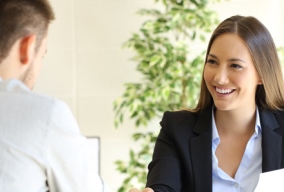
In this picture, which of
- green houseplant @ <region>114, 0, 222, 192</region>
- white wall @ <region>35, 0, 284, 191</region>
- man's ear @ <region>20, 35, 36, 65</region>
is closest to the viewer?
man's ear @ <region>20, 35, 36, 65</region>

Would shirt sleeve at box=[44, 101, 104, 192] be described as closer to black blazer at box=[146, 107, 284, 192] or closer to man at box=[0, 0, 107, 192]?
man at box=[0, 0, 107, 192]

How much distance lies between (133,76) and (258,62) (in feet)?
6.41

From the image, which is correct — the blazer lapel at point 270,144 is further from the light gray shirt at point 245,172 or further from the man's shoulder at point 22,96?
the man's shoulder at point 22,96

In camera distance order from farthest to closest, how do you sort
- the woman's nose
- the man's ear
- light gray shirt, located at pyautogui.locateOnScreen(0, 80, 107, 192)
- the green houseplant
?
the green houseplant
the woman's nose
the man's ear
light gray shirt, located at pyautogui.locateOnScreen(0, 80, 107, 192)

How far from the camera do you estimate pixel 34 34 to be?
136cm

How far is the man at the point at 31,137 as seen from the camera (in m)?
1.20

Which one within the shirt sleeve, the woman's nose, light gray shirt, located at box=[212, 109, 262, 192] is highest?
the woman's nose

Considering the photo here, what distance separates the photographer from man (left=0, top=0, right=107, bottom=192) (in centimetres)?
120

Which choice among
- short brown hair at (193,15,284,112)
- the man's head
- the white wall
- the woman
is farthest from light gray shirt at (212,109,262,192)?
the white wall

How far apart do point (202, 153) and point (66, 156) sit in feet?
3.09

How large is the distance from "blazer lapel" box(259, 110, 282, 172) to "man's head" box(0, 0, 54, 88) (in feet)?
3.43

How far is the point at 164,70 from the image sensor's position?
346cm

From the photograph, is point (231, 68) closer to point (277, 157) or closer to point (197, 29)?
point (277, 157)

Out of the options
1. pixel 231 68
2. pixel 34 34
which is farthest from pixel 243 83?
pixel 34 34
